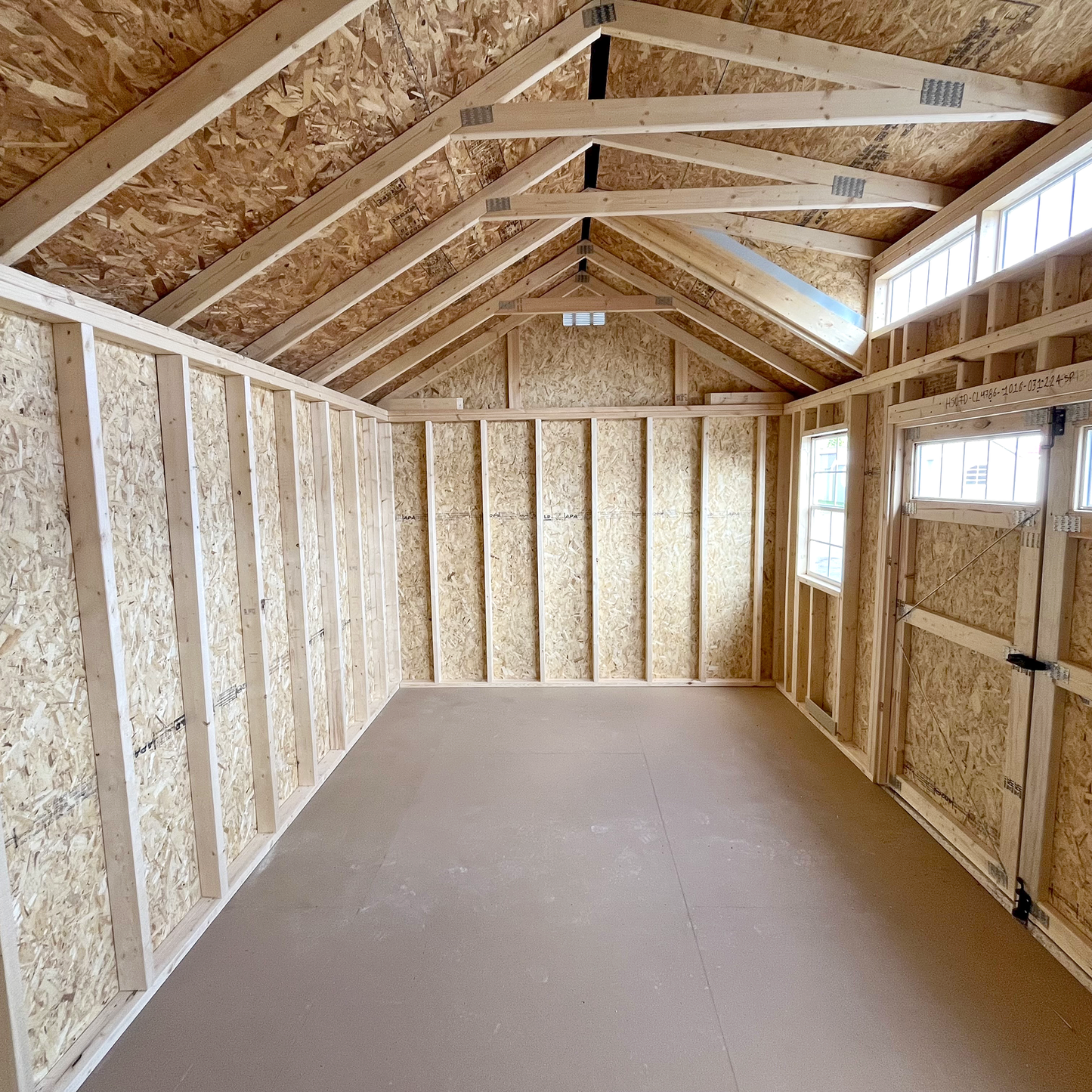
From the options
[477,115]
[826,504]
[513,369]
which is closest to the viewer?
[477,115]

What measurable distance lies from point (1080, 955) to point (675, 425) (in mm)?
4709

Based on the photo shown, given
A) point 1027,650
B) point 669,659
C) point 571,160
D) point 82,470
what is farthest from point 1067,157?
point 669,659

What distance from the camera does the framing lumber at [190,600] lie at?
2662mm

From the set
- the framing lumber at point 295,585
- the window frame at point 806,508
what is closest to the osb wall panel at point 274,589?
the framing lumber at point 295,585

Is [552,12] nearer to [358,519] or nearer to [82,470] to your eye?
[82,470]

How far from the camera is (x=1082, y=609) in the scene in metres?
2.45

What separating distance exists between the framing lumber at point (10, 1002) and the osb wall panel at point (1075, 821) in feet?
13.7

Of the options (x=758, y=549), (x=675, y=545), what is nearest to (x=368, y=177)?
(x=675, y=545)

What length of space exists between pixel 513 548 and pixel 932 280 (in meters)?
4.18

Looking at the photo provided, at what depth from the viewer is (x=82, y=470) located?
2123 millimetres

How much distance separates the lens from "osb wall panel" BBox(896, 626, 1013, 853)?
116 inches

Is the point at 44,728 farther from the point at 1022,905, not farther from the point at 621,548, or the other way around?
the point at 621,548

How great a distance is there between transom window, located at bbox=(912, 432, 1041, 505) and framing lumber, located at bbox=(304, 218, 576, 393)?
116 inches

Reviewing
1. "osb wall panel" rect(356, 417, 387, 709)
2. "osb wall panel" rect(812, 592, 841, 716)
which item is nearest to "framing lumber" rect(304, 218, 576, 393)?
"osb wall panel" rect(356, 417, 387, 709)
